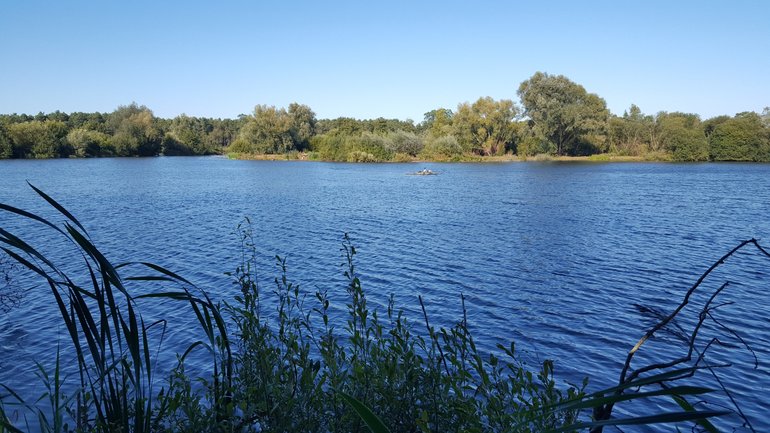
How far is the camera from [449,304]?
547 inches

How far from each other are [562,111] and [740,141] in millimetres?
28089

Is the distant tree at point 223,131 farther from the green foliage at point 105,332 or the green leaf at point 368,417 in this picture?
the green leaf at point 368,417

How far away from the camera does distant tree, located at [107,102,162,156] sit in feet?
346

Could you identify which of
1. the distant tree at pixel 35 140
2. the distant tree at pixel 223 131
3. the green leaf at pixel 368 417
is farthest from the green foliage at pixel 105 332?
the distant tree at pixel 223 131

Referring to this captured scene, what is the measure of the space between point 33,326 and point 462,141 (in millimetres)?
85806

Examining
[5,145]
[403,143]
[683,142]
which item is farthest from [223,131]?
[683,142]

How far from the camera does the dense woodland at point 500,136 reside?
86.5 metres

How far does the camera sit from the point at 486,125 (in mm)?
93500

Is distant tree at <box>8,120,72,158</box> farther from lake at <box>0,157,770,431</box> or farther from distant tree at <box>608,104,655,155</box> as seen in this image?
distant tree at <box>608,104,655,155</box>

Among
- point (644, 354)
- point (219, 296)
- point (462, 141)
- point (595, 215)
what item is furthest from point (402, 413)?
point (462, 141)

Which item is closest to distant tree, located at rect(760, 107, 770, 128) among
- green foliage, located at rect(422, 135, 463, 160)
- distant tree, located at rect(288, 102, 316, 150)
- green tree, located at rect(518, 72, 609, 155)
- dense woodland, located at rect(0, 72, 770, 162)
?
dense woodland, located at rect(0, 72, 770, 162)

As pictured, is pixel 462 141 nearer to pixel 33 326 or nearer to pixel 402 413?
pixel 33 326

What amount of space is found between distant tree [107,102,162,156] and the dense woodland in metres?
0.21

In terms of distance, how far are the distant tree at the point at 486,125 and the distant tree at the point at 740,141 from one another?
32.2 metres
